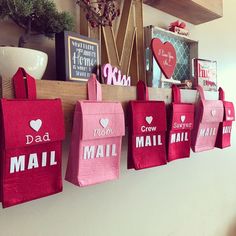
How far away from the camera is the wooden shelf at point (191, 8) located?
102cm

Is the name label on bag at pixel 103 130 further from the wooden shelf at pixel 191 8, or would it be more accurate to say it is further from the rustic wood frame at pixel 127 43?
the wooden shelf at pixel 191 8

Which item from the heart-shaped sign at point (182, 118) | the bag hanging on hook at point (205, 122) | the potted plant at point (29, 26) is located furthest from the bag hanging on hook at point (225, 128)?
the potted plant at point (29, 26)

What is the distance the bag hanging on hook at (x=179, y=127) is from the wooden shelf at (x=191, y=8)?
338 mm

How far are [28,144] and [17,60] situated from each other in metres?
0.18

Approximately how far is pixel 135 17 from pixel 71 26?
11.9 inches

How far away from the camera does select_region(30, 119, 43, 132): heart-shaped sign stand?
56 cm

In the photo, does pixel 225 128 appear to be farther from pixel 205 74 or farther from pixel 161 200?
pixel 161 200

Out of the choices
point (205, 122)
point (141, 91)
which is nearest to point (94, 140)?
point (141, 91)

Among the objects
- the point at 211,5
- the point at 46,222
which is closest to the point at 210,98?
the point at 211,5

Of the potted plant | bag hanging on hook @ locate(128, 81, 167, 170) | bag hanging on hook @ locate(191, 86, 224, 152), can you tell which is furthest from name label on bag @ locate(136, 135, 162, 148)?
the potted plant

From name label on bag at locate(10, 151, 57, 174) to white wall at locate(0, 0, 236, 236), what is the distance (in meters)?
0.16

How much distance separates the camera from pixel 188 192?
123cm

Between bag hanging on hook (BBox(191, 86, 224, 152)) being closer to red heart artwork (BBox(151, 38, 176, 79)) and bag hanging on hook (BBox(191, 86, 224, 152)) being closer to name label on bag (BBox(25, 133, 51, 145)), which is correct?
red heart artwork (BBox(151, 38, 176, 79))

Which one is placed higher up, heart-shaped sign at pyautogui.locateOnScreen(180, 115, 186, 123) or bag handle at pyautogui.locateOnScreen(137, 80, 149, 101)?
bag handle at pyautogui.locateOnScreen(137, 80, 149, 101)
